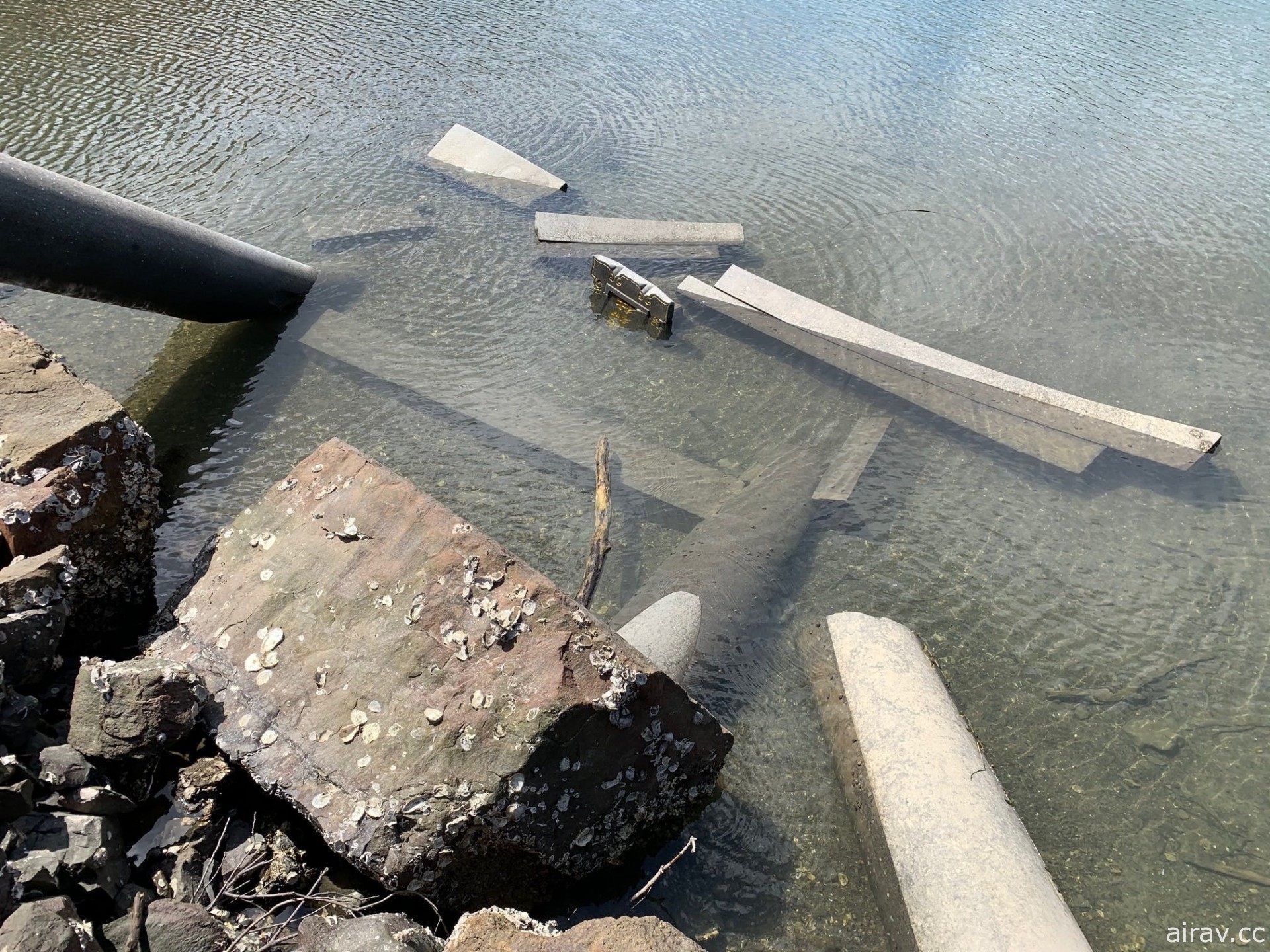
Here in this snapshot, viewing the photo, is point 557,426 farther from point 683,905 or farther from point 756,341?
point 683,905

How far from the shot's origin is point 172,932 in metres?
2.57

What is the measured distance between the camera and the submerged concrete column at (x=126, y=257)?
16.6 ft

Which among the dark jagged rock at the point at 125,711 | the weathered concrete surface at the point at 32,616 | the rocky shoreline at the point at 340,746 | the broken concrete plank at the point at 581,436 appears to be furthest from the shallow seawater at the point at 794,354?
the dark jagged rock at the point at 125,711

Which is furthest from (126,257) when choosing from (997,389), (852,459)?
(997,389)

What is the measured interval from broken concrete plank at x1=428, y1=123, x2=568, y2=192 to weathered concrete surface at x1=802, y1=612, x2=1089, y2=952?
6191 millimetres

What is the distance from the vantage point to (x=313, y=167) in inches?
342

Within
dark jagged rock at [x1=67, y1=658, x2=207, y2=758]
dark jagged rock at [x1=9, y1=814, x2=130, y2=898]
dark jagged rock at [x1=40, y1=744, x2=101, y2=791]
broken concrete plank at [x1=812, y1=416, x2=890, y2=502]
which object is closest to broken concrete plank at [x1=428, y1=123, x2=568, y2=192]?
broken concrete plank at [x1=812, y1=416, x2=890, y2=502]

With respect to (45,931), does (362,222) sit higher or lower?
lower

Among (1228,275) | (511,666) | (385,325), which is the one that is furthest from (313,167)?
(1228,275)

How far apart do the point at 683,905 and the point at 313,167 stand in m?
8.04

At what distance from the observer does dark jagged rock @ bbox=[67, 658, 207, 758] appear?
2.99 metres

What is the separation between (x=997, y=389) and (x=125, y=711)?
586 centimetres

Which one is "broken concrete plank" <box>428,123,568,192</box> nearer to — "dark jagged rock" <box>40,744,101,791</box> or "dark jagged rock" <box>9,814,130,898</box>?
"dark jagged rock" <box>40,744,101,791</box>

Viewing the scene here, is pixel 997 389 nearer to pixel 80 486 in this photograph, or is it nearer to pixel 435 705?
pixel 435 705
